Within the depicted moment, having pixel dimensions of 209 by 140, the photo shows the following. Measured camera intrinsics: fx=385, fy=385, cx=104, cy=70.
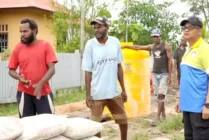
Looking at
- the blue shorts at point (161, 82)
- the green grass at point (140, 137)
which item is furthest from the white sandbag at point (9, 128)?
the blue shorts at point (161, 82)

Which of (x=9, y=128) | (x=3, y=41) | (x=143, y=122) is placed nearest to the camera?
(x=9, y=128)

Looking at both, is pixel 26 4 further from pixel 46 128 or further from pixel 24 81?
pixel 46 128

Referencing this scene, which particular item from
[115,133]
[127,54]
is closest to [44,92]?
[115,133]

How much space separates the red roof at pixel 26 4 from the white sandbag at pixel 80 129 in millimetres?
11930

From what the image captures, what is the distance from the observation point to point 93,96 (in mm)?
4742

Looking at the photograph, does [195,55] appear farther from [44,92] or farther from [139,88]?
[139,88]

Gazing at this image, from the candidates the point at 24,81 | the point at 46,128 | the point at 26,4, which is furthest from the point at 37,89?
the point at 26,4

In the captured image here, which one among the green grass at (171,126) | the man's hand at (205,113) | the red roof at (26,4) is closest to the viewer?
the man's hand at (205,113)

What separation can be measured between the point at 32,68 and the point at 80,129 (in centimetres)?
97

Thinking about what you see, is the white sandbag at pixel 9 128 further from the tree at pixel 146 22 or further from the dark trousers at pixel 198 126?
the tree at pixel 146 22

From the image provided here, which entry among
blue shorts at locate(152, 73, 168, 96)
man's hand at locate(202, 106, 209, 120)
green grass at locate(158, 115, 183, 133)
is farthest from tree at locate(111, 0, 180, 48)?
man's hand at locate(202, 106, 209, 120)

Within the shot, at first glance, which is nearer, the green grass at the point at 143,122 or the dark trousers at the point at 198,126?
the dark trousers at the point at 198,126

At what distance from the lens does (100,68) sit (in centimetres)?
466

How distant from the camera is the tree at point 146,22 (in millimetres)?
16125
